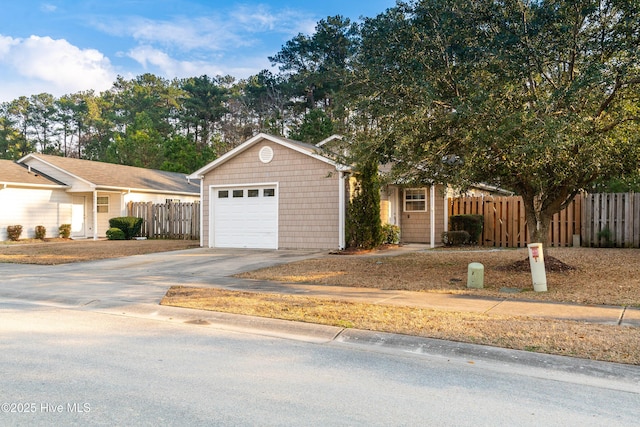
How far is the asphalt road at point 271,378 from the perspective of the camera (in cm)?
371

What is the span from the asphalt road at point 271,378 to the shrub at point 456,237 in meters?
12.2

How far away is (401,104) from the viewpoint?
934 centimetres

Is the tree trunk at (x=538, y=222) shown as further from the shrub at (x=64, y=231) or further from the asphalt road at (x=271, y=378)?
the shrub at (x=64, y=231)

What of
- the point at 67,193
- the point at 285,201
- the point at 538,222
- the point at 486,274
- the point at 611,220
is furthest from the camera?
the point at 67,193

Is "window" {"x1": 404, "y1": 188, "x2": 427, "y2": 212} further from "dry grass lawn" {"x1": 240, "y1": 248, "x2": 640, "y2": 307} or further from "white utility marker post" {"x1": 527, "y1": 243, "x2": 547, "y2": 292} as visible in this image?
"white utility marker post" {"x1": 527, "y1": 243, "x2": 547, "y2": 292}

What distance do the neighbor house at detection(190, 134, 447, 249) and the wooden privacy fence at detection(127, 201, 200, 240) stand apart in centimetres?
458

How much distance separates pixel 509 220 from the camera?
17.7 metres

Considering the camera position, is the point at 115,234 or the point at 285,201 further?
the point at 115,234

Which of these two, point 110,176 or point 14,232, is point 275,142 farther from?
point 14,232

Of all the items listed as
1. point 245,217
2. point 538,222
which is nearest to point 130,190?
point 245,217

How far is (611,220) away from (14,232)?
24.7 m

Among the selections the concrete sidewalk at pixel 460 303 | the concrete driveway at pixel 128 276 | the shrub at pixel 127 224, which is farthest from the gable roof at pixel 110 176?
the concrete sidewalk at pixel 460 303

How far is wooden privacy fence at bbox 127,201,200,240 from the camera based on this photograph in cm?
2338

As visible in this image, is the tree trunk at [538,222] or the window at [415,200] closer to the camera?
the tree trunk at [538,222]
